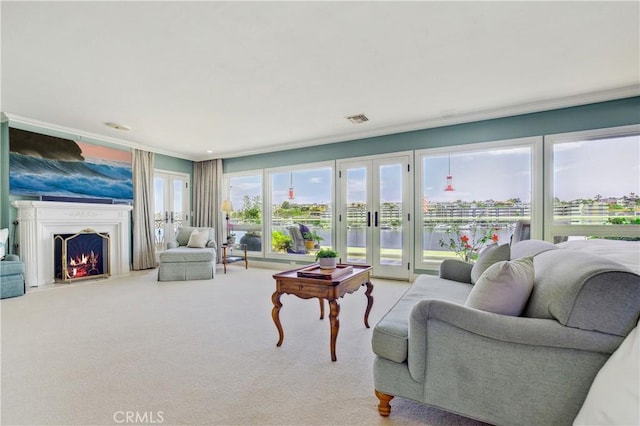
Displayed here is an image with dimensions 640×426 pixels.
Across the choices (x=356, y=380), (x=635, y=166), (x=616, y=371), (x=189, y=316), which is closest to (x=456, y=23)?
(x=616, y=371)

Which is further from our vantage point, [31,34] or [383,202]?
[383,202]

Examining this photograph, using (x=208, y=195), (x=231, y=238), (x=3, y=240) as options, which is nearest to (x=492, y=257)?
(x=231, y=238)

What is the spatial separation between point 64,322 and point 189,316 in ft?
3.70

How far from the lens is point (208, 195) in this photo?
689cm

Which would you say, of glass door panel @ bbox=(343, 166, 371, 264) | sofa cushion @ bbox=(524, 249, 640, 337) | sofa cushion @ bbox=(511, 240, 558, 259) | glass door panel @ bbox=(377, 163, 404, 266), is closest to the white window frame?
glass door panel @ bbox=(343, 166, 371, 264)

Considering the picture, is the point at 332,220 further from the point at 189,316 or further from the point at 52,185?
the point at 52,185

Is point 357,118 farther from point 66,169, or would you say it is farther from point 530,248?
point 66,169

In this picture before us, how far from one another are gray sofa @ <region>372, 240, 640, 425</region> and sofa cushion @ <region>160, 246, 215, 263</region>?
417 cm

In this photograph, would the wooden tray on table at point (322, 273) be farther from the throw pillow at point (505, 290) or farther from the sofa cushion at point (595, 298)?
the sofa cushion at point (595, 298)

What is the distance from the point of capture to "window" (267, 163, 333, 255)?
226 inches

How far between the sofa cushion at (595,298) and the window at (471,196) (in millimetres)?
3240

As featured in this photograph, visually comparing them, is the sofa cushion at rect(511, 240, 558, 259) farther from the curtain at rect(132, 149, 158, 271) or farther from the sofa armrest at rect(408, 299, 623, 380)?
the curtain at rect(132, 149, 158, 271)

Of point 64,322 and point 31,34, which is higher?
point 31,34

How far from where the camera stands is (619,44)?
2527 millimetres
